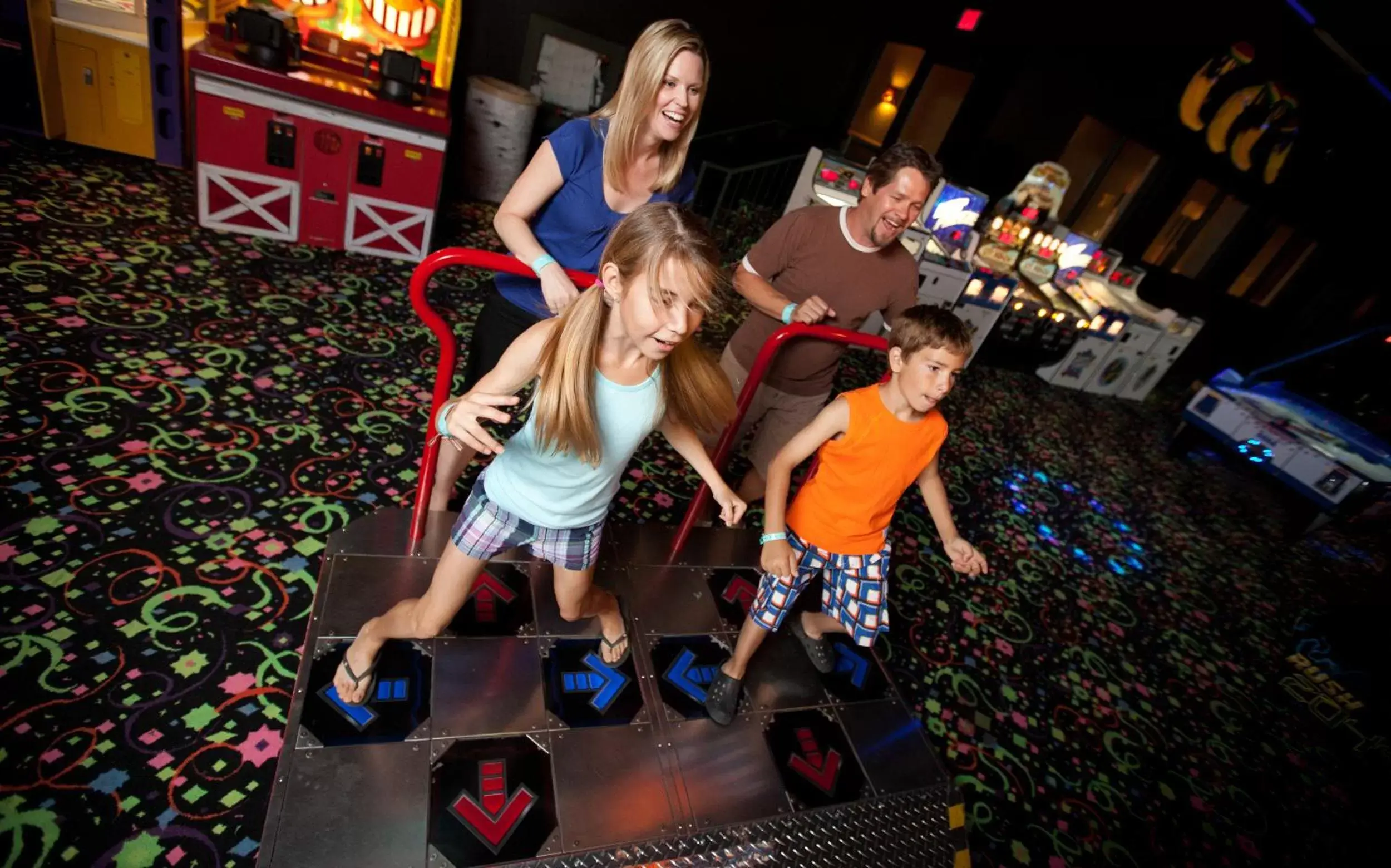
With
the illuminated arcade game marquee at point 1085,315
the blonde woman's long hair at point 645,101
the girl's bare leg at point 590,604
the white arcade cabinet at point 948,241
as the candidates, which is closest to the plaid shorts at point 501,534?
the girl's bare leg at point 590,604

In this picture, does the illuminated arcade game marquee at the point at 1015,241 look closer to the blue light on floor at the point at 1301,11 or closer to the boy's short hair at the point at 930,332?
the blue light on floor at the point at 1301,11

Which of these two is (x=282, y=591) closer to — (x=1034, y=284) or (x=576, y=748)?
(x=576, y=748)

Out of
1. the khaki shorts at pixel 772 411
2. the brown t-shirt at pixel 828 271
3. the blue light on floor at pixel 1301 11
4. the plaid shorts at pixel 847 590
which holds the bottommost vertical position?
the plaid shorts at pixel 847 590

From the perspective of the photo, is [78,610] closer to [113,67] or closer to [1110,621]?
[113,67]

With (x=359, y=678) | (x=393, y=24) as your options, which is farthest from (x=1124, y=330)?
(x=359, y=678)

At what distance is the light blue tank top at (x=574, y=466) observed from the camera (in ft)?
5.45

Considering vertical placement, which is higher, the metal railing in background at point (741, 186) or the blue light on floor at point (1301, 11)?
the blue light on floor at point (1301, 11)

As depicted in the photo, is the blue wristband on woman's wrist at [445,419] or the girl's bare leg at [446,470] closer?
the blue wristband on woman's wrist at [445,419]

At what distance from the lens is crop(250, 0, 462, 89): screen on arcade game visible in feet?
15.0

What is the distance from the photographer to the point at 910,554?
12.8 feet

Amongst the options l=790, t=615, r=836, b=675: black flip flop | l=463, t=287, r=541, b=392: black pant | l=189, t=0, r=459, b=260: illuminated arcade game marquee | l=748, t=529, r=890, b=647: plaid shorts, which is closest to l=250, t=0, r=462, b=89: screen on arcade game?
l=189, t=0, r=459, b=260: illuminated arcade game marquee

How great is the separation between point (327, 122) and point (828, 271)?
3735 mm

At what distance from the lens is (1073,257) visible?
724cm

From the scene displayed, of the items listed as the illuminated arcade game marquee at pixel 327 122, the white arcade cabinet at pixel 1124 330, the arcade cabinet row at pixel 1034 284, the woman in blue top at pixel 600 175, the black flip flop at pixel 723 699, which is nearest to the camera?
the woman in blue top at pixel 600 175
